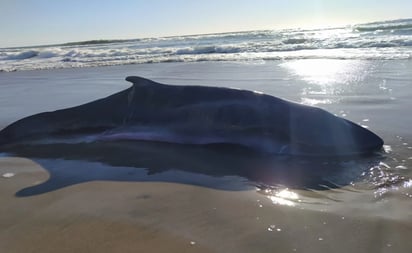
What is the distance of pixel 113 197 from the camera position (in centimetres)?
331

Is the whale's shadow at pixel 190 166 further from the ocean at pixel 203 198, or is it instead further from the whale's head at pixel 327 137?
the whale's head at pixel 327 137

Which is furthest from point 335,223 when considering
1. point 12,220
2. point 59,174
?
point 59,174

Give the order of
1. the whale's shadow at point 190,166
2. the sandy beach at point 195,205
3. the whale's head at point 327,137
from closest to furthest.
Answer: the sandy beach at point 195,205
the whale's shadow at point 190,166
the whale's head at point 327,137

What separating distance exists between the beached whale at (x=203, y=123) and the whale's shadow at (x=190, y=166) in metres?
0.12

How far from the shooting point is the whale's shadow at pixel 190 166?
140 inches

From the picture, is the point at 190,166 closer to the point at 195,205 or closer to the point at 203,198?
the point at 203,198

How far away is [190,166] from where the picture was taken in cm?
399

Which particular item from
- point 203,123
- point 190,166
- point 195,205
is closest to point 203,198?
point 195,205

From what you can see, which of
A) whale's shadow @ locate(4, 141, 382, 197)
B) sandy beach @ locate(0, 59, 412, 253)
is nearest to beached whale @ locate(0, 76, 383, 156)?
whale's shadow @ locate(4, 141, 382, 197)

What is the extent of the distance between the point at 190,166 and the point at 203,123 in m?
0.63

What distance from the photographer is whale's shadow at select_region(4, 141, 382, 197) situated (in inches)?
140

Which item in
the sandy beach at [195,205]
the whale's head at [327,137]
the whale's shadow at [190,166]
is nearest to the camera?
the sandy beach at [195,205]

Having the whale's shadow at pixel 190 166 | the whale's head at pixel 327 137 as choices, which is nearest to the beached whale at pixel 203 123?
the whale's head at pixel 327 137

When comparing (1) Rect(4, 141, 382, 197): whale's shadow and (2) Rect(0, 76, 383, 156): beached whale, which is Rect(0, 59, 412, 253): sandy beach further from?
(2) Rect(0, 76, 383, 156): beached whale
